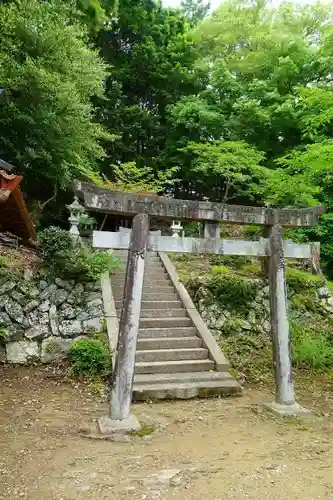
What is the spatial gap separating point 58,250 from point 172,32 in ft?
54.6

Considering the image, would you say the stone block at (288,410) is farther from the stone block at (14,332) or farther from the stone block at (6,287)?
the stone block at (6,287)

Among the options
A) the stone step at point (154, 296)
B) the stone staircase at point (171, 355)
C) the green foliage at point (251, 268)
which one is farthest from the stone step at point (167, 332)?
the green foliage at point (251, 268)

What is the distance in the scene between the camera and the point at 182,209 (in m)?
6.27

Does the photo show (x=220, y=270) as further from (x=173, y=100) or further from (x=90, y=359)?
(x=173, y=100)

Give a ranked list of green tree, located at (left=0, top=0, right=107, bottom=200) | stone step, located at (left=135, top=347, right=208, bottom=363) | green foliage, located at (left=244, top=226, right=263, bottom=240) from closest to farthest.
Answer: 1. stone step, located at (left=135, top=347, right=208, bottom=363)
2. green tree, located at (left=0, top=0, right=107, bottom=200)
3. green foliage, located at (left=244, top=226, right=263, bottom=240)

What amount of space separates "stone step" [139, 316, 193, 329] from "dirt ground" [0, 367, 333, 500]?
2.11 meters

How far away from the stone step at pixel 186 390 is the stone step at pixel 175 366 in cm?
47

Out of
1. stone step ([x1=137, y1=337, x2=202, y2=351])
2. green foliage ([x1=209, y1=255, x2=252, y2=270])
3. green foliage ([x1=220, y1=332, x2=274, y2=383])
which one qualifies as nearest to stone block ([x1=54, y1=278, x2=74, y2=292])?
stone step ([x1=137, y1=337, x2=202, y2=351])

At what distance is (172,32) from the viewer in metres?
20.0

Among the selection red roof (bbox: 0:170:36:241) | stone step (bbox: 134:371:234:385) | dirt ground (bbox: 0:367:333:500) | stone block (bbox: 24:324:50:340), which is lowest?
dirt ground (bbox: 0:367:333:500)

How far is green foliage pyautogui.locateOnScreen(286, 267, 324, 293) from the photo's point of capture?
1034 cm

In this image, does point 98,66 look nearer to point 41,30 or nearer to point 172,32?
point 41,30

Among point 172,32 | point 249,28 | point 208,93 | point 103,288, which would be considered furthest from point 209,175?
point 103,288

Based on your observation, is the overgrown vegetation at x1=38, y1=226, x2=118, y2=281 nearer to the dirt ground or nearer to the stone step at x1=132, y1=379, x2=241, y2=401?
the dirt ground
